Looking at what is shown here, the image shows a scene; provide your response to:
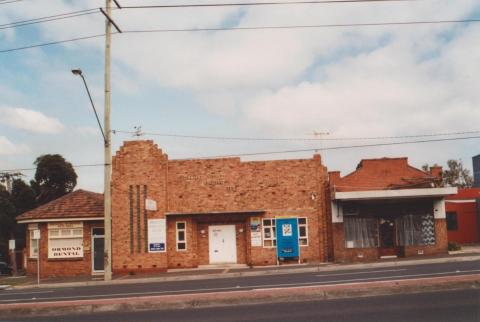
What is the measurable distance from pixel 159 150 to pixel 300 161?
7668 mm

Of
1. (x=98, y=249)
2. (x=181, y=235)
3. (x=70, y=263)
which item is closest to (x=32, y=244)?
(x=70, y=263)

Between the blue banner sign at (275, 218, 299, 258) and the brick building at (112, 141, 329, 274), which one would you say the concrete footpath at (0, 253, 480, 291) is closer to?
the blue banner sign at (275, 218, 299, 258)

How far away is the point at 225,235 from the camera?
27.9 m

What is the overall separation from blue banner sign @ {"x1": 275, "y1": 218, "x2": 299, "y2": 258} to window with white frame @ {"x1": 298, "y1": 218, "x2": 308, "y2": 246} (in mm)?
225

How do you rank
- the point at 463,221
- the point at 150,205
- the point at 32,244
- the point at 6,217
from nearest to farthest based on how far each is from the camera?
the point at 150,205
the point at 32,244
the point at 463,221
the point at 6,217

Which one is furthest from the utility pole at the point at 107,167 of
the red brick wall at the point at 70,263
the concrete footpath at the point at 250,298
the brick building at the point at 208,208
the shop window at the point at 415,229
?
the shop window at the point at 415,229

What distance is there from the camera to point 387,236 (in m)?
28.1

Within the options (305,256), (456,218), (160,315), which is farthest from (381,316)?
(456,218)

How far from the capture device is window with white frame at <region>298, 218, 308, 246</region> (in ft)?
89.5

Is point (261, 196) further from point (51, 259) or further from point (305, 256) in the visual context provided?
point (51, 259)

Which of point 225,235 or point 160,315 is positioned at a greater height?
point 225,235

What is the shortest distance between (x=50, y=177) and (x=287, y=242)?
32.0 m

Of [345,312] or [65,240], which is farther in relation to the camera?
[65,240]

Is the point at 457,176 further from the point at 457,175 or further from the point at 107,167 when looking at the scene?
the point at 107,167
